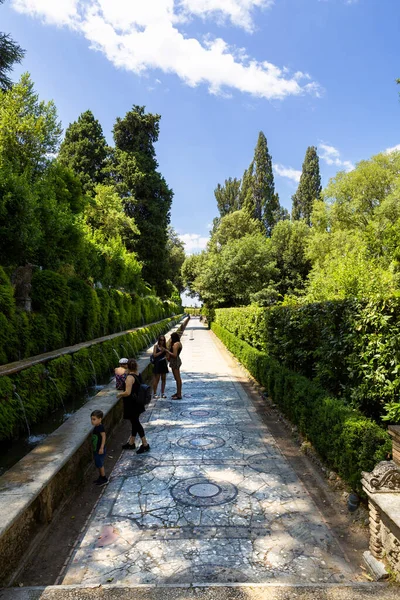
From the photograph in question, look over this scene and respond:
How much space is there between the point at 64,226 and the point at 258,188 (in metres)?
42.7

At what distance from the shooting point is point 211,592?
8.48 feet

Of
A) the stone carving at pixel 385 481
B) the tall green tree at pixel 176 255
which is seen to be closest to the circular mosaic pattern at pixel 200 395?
the stone carving at pixel 385 481

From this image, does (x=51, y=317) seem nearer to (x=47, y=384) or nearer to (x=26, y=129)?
(x=47, y=384)

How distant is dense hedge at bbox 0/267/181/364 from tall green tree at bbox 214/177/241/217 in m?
49.3

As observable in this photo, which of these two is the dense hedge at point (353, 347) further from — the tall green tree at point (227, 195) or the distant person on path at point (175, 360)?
the tall green tree at point (227, 195)

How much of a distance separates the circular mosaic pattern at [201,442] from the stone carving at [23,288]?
18.3 ft

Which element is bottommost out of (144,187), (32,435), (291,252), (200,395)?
(200,395)

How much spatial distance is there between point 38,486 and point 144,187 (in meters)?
31.6

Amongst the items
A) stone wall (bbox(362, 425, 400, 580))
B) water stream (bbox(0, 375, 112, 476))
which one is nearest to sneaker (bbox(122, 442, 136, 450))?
water stream (bbox(0, 375, 112, 476))

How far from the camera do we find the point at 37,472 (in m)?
3.94

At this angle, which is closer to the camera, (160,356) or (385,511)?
(385,511)

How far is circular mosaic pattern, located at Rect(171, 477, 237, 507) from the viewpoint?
416 centimetres

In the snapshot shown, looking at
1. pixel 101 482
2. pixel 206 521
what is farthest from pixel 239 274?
pixel 206 521

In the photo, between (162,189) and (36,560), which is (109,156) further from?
(36,560)
